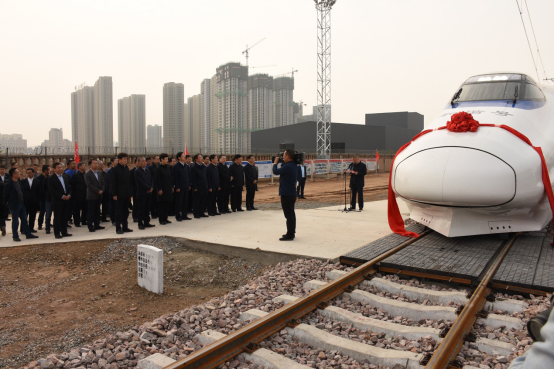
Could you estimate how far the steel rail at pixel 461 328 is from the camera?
313cm

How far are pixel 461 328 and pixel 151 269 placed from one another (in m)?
4.17

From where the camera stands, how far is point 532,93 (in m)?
8.18

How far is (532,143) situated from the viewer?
→ 657 centimetres

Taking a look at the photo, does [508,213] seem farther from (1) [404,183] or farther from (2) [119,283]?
(2) [119,283]

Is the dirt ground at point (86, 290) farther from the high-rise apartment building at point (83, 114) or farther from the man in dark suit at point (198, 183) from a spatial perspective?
the high-rise apartment building at point (83, 114)

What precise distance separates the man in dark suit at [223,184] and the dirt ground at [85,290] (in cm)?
445

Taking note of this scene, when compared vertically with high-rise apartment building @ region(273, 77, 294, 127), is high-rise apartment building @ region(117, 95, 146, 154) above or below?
below

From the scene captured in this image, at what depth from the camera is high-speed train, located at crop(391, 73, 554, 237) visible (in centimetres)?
569

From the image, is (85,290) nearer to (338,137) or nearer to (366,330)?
(366,330)

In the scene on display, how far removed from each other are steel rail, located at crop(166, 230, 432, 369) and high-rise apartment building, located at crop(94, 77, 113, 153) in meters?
47.4

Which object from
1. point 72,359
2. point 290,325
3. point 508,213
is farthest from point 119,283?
point 508,213

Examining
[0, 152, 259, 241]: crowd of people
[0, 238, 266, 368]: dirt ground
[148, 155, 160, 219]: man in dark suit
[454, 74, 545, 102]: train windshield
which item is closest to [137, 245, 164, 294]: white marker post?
[0, 238, 266, 368]: dirt ground

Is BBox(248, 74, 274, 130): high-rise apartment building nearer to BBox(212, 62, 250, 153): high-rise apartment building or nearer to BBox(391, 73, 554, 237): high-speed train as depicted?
BBox(212, 62, 250, 153): high-rise apartment building

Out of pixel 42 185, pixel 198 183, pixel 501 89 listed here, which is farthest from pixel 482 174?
pixel 42 185
